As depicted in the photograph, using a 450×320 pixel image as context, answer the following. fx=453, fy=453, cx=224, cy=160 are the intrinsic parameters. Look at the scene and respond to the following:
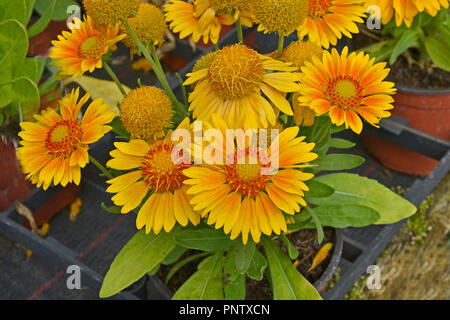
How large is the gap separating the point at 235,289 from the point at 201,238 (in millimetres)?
151

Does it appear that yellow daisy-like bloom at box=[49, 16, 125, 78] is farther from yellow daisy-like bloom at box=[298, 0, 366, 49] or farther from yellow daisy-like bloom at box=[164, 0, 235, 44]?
yellow daisy-like bloom at box=[298, 0, 366, 49]

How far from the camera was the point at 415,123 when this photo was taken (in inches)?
53.2

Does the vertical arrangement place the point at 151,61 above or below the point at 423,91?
above

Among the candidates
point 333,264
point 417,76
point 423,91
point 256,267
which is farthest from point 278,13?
point 417,76

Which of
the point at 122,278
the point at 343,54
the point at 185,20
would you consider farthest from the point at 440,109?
the point at 122,278

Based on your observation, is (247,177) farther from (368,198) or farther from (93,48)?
(368,198)

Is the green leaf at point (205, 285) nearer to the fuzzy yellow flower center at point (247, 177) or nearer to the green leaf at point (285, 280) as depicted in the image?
the green leaf at point (285, 280)

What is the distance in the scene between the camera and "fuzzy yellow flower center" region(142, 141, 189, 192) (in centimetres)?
65

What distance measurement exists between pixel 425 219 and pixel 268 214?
99 centimetres

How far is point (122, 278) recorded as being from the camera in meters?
0.80

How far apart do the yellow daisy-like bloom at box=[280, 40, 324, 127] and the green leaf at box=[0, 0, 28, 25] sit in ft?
2.49

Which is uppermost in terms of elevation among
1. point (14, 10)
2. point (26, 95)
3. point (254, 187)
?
point (254, 187)

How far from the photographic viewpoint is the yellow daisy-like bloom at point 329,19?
74 centimetres
